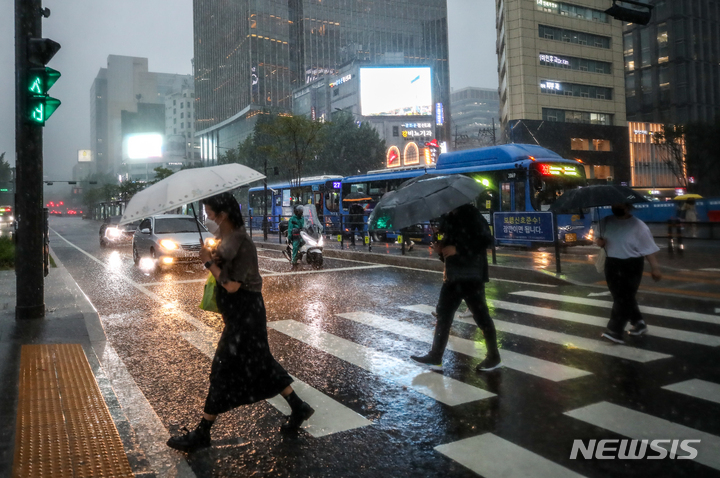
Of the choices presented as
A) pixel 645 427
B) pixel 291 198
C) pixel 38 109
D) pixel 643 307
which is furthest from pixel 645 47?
pixel 645 427

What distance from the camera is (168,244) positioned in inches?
602

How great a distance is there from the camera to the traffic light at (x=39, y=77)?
24.0 ft

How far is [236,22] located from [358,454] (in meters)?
119

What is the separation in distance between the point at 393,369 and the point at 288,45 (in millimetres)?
114573

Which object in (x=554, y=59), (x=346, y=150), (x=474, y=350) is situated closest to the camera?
A: (x=474, y=350)

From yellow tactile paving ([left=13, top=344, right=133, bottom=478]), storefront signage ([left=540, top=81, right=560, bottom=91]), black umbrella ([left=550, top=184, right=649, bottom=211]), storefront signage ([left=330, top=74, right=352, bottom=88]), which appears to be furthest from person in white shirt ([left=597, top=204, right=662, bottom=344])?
storefront signage ([left=330, top=74, right=352, bottom=88])

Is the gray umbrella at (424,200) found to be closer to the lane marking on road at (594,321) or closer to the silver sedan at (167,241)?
the lane marking on road at (594,321)

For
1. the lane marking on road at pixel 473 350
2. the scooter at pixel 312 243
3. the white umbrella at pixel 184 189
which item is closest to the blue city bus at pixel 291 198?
the scooter at pixel 312 243

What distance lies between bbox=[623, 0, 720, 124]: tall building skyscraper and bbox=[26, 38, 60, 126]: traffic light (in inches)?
3049

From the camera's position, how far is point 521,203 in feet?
62.9

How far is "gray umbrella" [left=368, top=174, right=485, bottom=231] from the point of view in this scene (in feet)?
15.8

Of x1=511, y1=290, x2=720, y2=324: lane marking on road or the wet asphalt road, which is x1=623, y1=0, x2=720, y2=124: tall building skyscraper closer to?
x1=511, y1=290, x2=720, y2=324: lane marking on road

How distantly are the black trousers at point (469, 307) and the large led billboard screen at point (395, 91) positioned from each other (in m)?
71.6

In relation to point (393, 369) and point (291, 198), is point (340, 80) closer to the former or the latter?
point (291, 198)
